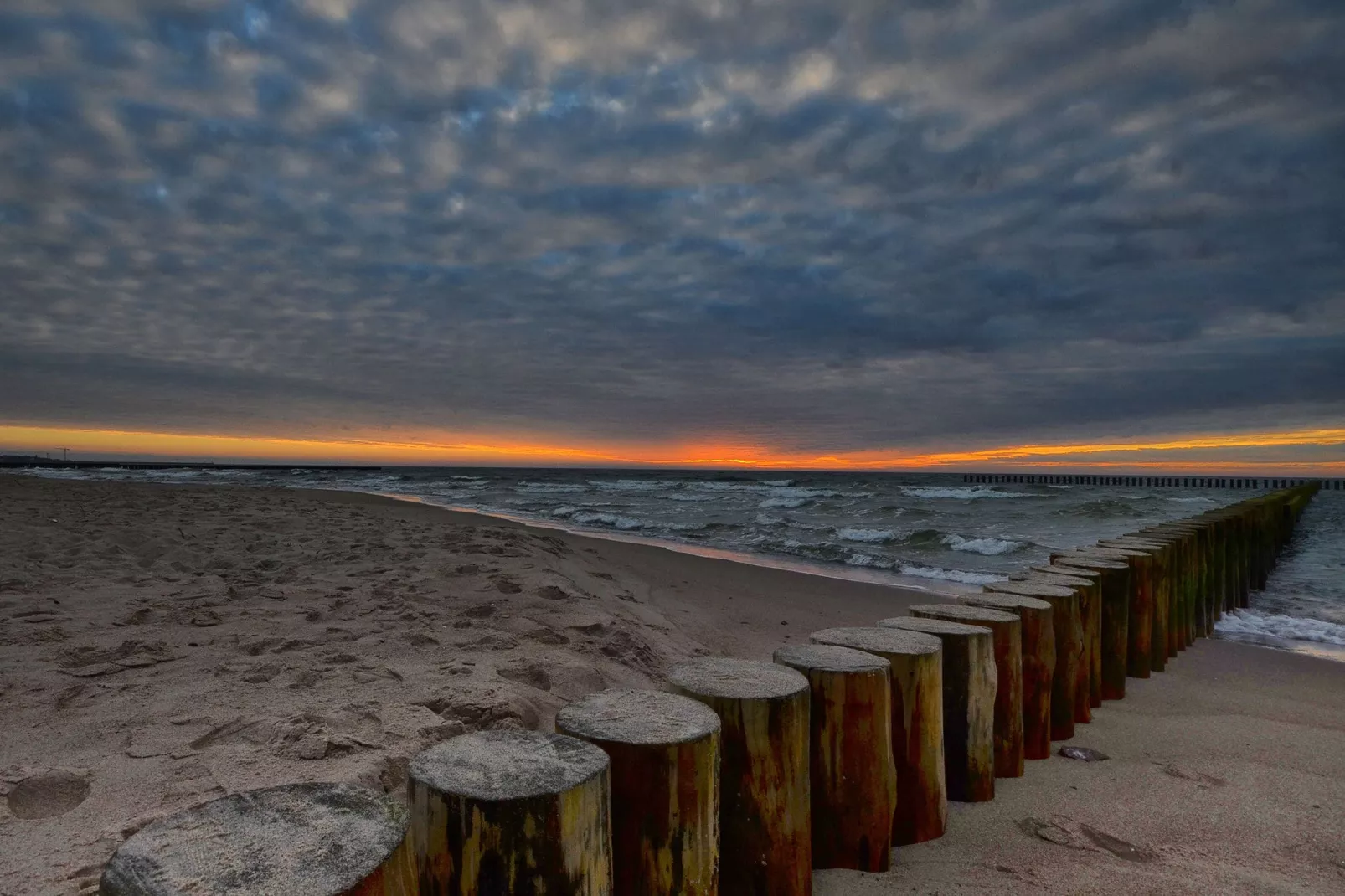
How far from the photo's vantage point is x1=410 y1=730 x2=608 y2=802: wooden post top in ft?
4.45

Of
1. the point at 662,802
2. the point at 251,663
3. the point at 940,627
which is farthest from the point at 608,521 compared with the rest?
the point at 662,802

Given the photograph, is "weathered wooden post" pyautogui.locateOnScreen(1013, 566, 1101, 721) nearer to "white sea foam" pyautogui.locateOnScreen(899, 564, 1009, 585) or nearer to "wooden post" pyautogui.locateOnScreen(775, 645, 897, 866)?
"wooden post" pyautogui.locateOnScreen(775, 645, 897, 866)

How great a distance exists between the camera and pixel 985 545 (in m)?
13.2

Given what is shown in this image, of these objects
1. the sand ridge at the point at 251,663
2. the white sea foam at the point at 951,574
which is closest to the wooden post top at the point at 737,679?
the sand ridge at the point at 251,663

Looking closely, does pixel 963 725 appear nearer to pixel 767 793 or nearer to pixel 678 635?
pixel 767 793

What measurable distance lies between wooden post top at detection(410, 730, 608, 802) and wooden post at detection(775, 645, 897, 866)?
887mm

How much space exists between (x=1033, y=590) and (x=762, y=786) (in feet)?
7.00

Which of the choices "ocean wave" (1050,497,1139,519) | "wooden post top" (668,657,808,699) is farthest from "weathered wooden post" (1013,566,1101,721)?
"ocean wave" (1050,497,1139,519)

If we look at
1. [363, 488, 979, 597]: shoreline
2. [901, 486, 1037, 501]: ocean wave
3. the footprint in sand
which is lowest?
[363, 488, 979, 597]: shoreline

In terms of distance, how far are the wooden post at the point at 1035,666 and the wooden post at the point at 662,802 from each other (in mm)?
1935

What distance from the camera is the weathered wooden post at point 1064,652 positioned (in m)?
3.38

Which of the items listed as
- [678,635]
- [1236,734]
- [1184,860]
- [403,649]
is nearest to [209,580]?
[403,649]

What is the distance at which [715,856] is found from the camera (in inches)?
68.5

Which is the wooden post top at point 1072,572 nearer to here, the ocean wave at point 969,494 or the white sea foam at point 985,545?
the white sea foam at point 985,545
